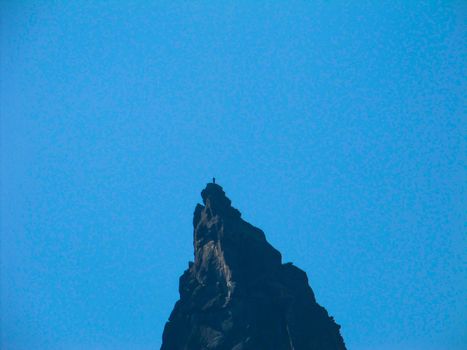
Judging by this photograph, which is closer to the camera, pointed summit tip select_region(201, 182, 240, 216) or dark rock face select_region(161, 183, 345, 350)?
dark rock face select_region(161, 183, 345, 350)

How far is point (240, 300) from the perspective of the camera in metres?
107

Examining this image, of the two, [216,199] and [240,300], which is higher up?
[216,199]

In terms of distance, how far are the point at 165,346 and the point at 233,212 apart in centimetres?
3440

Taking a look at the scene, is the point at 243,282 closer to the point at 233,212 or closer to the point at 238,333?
the point at 238,333

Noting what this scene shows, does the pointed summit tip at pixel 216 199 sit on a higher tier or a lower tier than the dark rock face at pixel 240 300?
higher

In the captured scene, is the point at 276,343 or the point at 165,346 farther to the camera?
the point at 165,346

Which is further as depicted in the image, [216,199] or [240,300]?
[216,199]

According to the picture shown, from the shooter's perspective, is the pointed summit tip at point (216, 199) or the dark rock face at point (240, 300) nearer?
the dark rock face at point (240, 300)

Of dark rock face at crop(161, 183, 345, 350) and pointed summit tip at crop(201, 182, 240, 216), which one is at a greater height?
pointed summit tip at crop(201, 182, 240, 216)

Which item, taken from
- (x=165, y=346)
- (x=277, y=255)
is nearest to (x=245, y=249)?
(x=277, y=255)

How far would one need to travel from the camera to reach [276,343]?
105188 mm

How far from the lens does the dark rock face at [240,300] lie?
105 metres

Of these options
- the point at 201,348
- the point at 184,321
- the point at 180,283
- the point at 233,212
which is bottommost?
the point at 201,348

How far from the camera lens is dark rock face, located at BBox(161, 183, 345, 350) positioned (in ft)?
346
